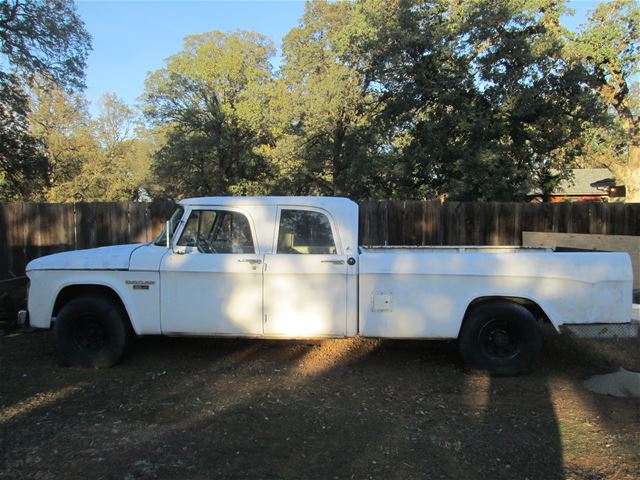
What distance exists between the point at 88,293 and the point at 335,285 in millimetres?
2759

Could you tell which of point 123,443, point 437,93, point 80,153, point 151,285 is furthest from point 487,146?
point 80,153

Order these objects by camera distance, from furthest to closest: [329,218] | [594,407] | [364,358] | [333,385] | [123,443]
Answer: [364,358] < [329,218] < [333,385] < [594,407] < [123,443]

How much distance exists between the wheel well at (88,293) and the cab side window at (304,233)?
1898mm

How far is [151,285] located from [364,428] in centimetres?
270

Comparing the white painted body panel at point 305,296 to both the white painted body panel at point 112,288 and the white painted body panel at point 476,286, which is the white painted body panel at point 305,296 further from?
the white painted body panel at point 112,288

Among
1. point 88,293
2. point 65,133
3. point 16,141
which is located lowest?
point 88,293

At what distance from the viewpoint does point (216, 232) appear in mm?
5285

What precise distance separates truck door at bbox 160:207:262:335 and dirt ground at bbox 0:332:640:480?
0.55 metres

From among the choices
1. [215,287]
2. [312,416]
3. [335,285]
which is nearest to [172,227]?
[215,287]

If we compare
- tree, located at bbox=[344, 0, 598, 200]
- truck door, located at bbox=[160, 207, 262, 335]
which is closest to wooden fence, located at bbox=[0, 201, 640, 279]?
truck door, located at bbox=[160, 207, 262, 335]

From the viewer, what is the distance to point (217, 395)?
4.54 m

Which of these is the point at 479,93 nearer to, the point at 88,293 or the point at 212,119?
the point at 88,293

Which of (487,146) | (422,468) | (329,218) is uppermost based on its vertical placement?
(487,146)

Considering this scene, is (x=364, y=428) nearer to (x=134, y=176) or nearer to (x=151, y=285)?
(x=151, y=285)
